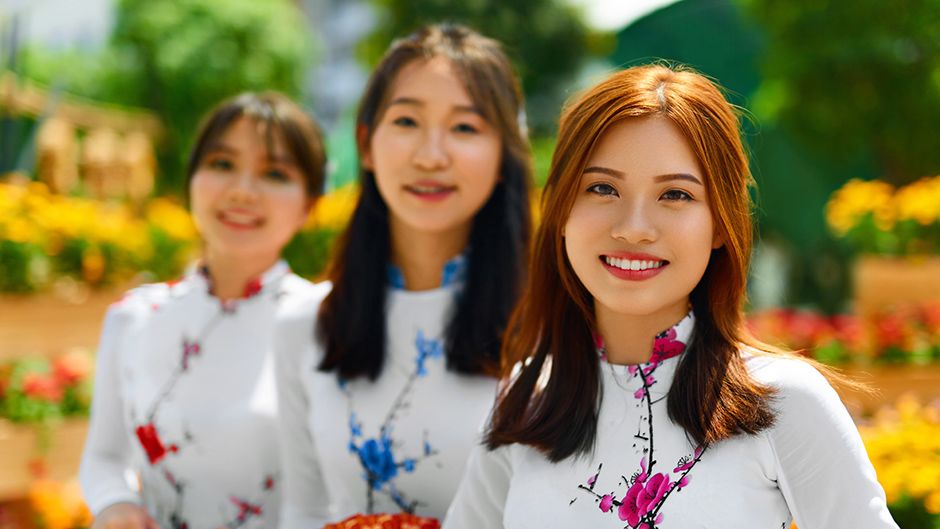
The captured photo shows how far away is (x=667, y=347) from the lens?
1.72m

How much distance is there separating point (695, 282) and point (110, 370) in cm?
171

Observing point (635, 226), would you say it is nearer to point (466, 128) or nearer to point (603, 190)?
Answer: point (603, 190)

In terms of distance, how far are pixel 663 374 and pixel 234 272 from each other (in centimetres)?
151

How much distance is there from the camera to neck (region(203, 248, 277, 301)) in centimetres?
285

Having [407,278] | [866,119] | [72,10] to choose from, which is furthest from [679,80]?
[72,10]

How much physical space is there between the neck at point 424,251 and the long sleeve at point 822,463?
Result: 106 cm

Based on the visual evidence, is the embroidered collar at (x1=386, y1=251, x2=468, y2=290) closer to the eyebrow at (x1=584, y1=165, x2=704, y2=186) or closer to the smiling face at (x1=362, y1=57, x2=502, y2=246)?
the smiling face at (x1=362, y1=57, x2=502, y2=246)

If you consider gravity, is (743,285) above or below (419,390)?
above

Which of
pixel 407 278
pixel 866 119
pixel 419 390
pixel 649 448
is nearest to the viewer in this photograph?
pixel 649 448

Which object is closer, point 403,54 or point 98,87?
point 403,54

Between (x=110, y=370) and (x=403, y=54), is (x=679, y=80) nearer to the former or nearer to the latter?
(x=403, y=54)

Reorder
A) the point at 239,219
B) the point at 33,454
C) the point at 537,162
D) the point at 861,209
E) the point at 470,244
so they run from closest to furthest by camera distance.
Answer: the point at 470,244
the point at 239,219
the point at 33,454
the point at 861,209
the point at 537,162

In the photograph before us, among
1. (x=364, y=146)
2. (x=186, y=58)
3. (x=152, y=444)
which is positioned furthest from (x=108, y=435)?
(x=186, y=58)

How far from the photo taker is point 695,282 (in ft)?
5.46
